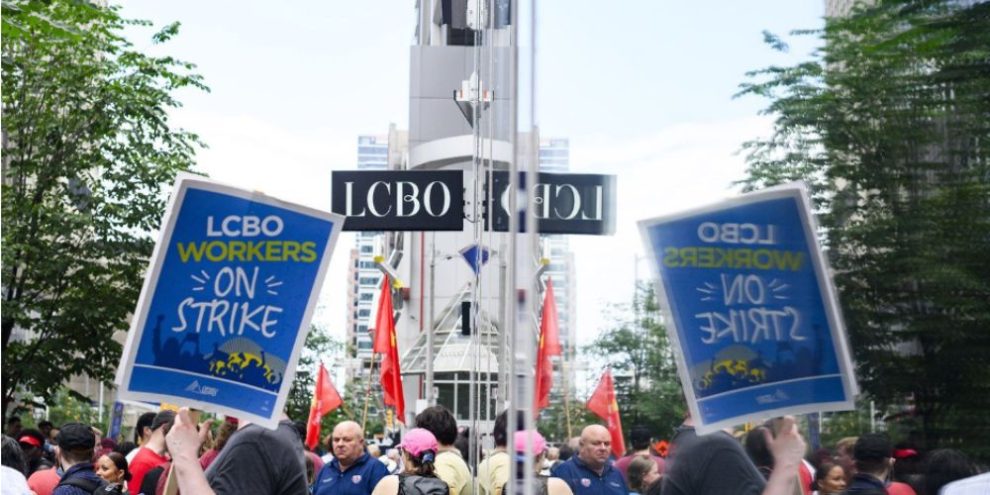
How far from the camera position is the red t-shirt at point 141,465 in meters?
7.26

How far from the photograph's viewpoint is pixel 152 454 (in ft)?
24.6

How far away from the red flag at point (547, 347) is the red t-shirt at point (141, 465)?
4.85 meters

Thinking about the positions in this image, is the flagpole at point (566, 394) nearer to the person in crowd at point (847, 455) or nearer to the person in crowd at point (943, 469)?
the person in crowd at point (847, 455)

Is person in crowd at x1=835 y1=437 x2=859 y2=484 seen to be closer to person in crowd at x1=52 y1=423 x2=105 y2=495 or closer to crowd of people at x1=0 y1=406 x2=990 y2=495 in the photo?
crowd of people at x1=0 y1=406 x2=990 y2=495

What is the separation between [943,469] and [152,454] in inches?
229

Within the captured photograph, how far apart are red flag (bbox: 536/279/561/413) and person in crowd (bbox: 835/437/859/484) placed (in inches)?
19.4

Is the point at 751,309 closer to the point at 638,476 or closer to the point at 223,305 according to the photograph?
the point at 223,305

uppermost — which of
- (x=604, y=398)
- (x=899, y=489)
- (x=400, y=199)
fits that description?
(x=400, y=199)

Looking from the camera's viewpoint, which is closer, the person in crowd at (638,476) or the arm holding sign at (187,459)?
the arm holding sign at (187,459)

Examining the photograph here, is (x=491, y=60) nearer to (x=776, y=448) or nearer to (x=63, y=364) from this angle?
(x=776, y=448)

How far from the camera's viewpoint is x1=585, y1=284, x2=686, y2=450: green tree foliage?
237 cm

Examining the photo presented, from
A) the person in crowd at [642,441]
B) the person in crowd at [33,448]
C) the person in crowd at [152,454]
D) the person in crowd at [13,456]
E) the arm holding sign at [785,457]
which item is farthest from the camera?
the person in crowd at [33,448]

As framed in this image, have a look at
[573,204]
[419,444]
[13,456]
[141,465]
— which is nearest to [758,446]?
[573,204]

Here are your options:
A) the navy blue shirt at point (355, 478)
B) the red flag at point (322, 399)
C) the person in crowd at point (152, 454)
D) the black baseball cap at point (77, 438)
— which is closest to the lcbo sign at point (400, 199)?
the red flag at point (322, 399)
